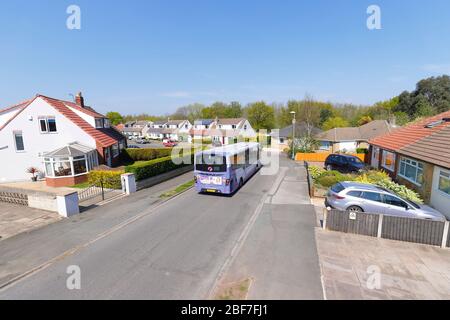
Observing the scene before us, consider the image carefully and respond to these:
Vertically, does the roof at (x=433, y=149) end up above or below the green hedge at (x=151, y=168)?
above

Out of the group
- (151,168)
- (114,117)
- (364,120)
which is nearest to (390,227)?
(151,168)

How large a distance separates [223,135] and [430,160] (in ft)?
151

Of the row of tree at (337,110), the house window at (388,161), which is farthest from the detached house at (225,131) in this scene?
the house window at (388,161)

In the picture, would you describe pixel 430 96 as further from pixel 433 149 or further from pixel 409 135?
pixel 433 149

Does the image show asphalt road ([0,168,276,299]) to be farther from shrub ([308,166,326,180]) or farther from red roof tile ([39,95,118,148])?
red roof tile ([39,95,118,148])

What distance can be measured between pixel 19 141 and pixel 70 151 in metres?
5.96

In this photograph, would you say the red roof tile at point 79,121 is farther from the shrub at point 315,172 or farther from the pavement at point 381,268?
the pavement at point 381,268

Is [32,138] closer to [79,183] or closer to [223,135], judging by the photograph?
[79,183]

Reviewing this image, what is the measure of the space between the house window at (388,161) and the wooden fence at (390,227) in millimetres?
10341

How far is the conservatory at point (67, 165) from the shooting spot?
1897 cm

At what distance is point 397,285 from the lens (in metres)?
6.35

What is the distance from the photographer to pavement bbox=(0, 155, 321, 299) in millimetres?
6180

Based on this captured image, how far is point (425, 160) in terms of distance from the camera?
12.2 m
